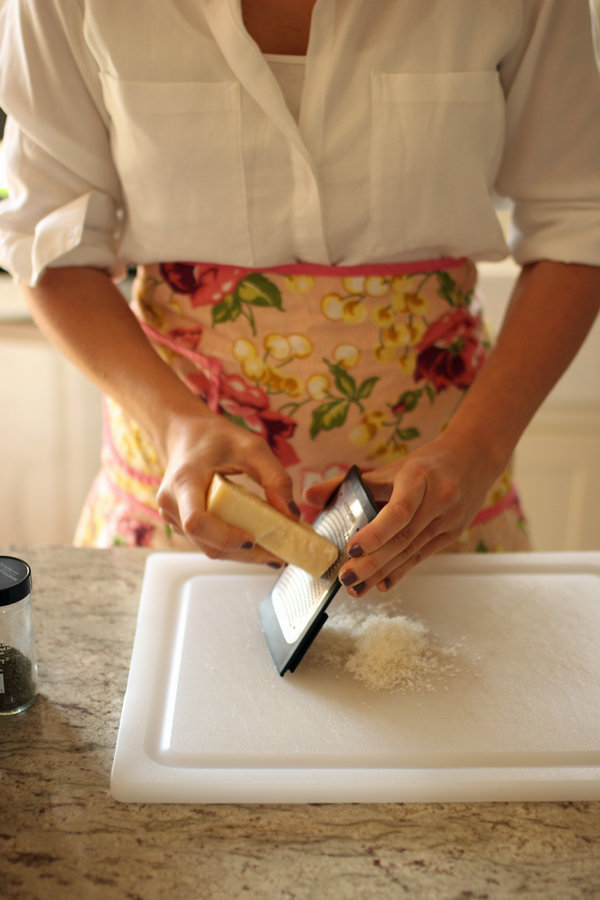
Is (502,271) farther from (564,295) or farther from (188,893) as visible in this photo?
(188,893)

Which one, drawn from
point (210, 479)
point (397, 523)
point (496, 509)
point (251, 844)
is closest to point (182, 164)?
point (210, 479)

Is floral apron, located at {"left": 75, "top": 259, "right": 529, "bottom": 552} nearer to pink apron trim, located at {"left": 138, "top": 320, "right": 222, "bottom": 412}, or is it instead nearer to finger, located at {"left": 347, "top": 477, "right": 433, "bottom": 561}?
pink apron trim, located at {"left": 138, "top": 320, "right": 222, "bottom": 412}

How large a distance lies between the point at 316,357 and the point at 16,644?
48cm

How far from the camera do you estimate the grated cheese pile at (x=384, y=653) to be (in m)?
0.75

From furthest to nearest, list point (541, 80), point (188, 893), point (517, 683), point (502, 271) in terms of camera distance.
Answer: point (502, 271)
point (541, 80)
point (517, 683)
point (188, 893)

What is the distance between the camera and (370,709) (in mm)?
716

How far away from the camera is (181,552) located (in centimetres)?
98

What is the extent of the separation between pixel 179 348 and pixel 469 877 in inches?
26.6

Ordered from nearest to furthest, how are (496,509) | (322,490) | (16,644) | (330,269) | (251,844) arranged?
1. (251,844)
2. (16,644)
3. (322,490)
4. (330,269)
5. (496,509)

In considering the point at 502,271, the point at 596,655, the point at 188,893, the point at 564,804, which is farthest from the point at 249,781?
the point at 502,271

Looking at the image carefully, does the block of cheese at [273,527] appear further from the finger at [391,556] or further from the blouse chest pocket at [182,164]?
the blouse chest pocket at [182,164]

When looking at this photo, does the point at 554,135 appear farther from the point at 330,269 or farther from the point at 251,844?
the point at 251,844

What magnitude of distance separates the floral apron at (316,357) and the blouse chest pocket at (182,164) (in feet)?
0.17

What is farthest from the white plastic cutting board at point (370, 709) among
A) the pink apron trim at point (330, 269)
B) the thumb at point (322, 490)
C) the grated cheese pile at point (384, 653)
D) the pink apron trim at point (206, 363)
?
the pink apron trim at point (330, 269)
